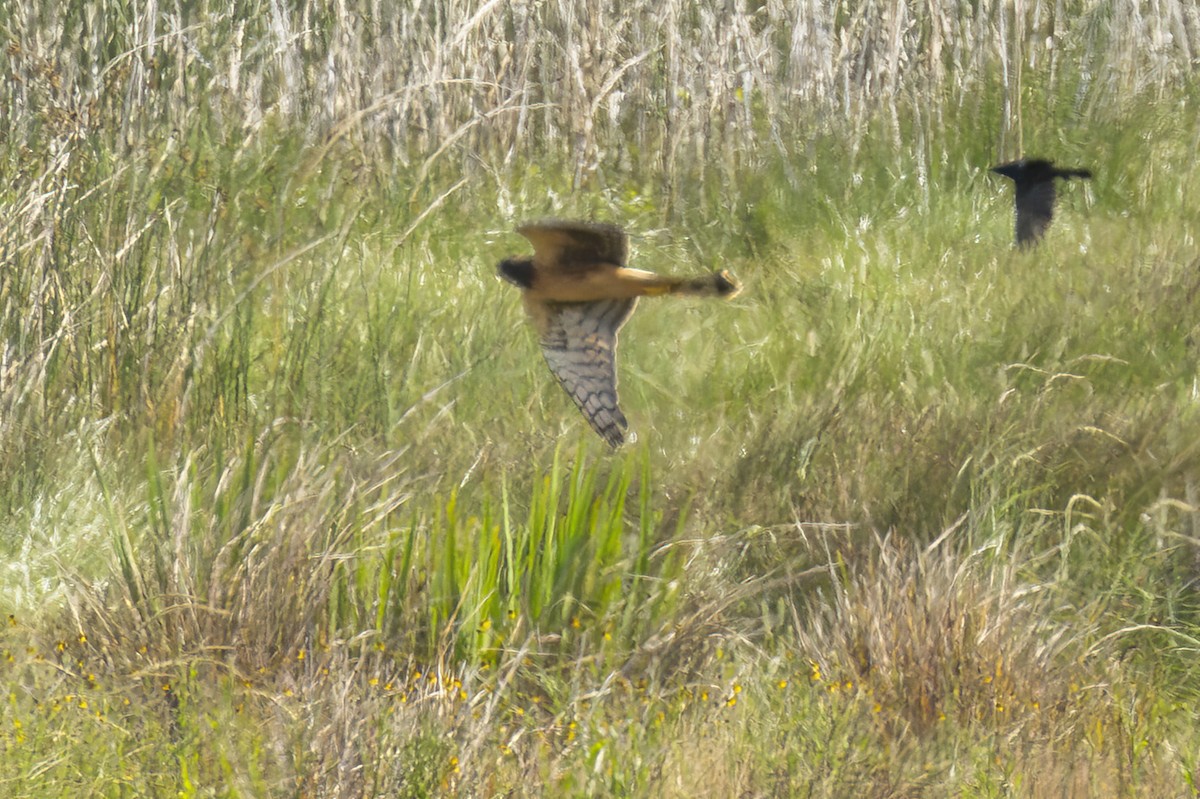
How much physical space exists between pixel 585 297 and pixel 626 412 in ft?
1.91

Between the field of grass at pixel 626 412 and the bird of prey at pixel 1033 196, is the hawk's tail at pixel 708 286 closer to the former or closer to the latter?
the field of grass at pixel 626 412

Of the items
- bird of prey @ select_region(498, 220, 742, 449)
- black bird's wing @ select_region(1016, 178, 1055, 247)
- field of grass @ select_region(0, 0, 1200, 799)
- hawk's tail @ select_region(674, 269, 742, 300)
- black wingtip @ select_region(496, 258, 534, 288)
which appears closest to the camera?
field of grass @ select_region(0, 0, 1200, 799)

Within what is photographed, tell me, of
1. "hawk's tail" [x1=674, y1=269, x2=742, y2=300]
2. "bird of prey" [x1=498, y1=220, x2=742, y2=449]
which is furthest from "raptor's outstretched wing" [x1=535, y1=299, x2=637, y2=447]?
"hawk's tail" [x1=674, y1=269, x2=742, y2=300]

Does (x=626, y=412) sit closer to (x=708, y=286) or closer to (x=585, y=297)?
(x=585, y=297)

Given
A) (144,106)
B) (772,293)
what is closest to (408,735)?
(144,106)

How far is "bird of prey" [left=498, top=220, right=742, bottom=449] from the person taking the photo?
11.3ft

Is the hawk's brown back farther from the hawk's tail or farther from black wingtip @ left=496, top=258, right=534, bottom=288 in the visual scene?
the hawk's tail

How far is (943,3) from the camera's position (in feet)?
19.0

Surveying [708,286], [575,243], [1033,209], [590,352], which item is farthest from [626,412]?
[1033,209]

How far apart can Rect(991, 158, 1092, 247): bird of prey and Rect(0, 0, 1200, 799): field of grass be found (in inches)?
2.8

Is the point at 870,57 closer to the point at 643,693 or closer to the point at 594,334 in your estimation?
the point at 594,334

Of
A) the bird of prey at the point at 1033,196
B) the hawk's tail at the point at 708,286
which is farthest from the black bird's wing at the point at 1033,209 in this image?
the hawk's tail at the point at 708,286

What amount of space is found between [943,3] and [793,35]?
55 centimetres

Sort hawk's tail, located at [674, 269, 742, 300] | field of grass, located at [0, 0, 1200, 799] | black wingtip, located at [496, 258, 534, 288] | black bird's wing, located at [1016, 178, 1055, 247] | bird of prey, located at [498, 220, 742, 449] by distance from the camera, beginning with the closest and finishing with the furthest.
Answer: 1. field of grass, located at [0, 0, 1200, 799]
2. hawk's tail, located at [674, 269, 742, 300]
3. bird of prey, located at [498, 220, 742, 449]
4. black wingtip, located at [496, 258, 534, 288]
5. black bird's wing, located at [1016, 178, 1055, 247]
